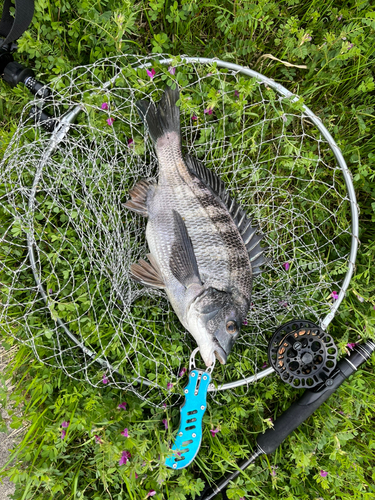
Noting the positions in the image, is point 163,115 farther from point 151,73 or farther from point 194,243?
point 194,243

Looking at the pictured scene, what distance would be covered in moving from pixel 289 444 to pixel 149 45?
3553mm

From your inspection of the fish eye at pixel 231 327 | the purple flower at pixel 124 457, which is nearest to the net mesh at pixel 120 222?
the purple flower at pixel 124 457

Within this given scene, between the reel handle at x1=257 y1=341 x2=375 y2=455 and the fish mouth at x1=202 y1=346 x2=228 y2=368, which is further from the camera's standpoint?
the reel handle at x1=257 y1=341 x2=375 y2=455

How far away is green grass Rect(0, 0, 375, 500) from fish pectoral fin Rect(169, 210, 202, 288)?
1.06 meters

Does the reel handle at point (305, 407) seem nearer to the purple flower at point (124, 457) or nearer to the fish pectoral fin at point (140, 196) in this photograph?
the purple flower at point (124, 457)

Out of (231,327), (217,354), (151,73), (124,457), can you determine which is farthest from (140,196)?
(124,457)

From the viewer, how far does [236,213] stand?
251 centimetres

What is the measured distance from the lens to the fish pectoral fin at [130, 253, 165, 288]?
2.40 metres

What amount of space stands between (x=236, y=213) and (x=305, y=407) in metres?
1.63

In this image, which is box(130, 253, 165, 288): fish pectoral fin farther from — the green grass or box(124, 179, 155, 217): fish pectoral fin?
the green grass

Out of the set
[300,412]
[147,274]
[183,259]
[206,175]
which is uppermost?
[206,175]

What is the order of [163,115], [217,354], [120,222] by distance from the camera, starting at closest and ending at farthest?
[217,354]
[163,115]
[120,222]

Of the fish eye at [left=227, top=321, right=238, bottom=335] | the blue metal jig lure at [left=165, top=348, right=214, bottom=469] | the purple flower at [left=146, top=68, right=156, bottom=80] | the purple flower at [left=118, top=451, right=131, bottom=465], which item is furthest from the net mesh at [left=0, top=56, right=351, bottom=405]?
the fish eye at [left=227, top=321, right=238, bottom=335]

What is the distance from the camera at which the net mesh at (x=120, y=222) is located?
249 cm
